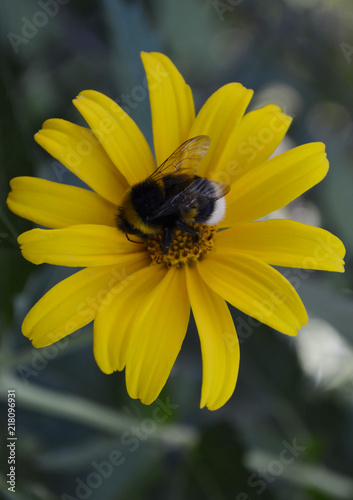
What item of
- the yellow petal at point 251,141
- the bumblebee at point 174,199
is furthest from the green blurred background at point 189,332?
the yellow petal at point 251,141

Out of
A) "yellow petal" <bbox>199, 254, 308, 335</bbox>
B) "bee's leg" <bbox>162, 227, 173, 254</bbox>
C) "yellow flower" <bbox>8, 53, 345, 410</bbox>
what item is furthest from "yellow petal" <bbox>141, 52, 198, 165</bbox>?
"yellow petal" <bbox>199, 254, 308, 335</bbox>

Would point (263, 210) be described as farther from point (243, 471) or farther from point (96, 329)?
point (243, 471)

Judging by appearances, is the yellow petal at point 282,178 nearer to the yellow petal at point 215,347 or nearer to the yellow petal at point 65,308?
the yellow petal at point 215,347

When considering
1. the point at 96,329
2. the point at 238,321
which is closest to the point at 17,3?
the point at 238,321

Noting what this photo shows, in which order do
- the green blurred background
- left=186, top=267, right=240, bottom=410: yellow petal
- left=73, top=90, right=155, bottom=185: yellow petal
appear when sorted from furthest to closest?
the green blurred background → left=73, top=90, right=155, bottom=185: yellow petal → left=186, top=267, right=240, bottom=410: yellow petal

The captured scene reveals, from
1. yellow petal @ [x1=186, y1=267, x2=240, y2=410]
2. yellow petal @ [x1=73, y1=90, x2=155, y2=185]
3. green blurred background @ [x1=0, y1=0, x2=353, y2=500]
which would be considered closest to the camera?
yellow petal @ [x1=186, y1=267, x2=240, y2=410]

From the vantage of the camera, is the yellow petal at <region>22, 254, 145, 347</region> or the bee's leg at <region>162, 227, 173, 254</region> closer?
the yellow petal at <region>22, 254, 145, 347</region>

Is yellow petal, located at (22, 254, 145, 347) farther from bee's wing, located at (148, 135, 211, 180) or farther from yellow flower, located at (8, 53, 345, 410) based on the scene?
bee's wing, located at (148, 135, 211, 180)
